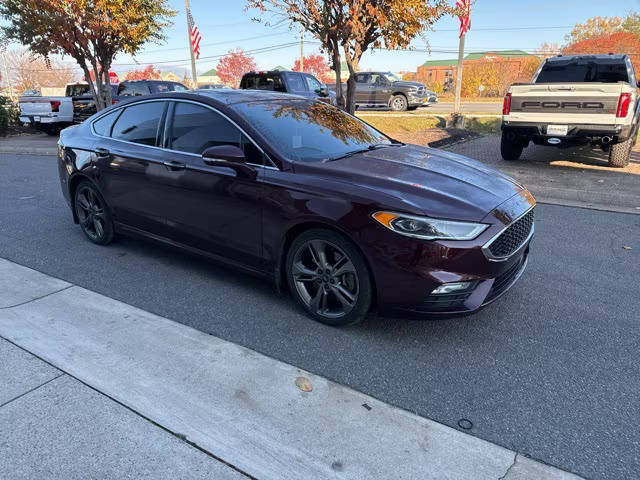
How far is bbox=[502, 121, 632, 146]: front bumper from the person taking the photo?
786 centimetres

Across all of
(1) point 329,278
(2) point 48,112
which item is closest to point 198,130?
(1) point 329,278

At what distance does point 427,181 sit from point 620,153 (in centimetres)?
715

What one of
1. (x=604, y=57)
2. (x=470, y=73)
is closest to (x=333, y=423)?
(x=604, y=57)

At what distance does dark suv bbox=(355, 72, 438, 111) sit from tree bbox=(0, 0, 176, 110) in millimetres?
9170

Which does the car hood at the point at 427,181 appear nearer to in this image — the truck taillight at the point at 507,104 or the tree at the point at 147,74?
the truck taillight at the point at 507,104

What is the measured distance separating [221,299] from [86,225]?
2404mm

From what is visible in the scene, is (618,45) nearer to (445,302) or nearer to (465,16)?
(465,16)

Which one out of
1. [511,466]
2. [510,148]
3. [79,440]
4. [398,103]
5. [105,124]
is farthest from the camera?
[398,103]

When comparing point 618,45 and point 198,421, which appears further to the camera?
point 618,45

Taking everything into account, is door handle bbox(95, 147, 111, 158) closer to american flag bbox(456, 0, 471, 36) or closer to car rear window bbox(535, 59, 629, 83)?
car rear window bbox(535, 59, 629, 83)

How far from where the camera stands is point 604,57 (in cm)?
936

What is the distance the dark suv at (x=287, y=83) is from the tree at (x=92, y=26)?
3602 mm

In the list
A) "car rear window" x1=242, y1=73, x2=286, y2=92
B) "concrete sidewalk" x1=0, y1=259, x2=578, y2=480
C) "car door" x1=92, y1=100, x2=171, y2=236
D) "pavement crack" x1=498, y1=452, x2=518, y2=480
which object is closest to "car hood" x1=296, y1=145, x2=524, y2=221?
"concrete sidewalk" x1=0, y1=259, x2=578, y2=480

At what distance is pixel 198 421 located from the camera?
97.2 inches
